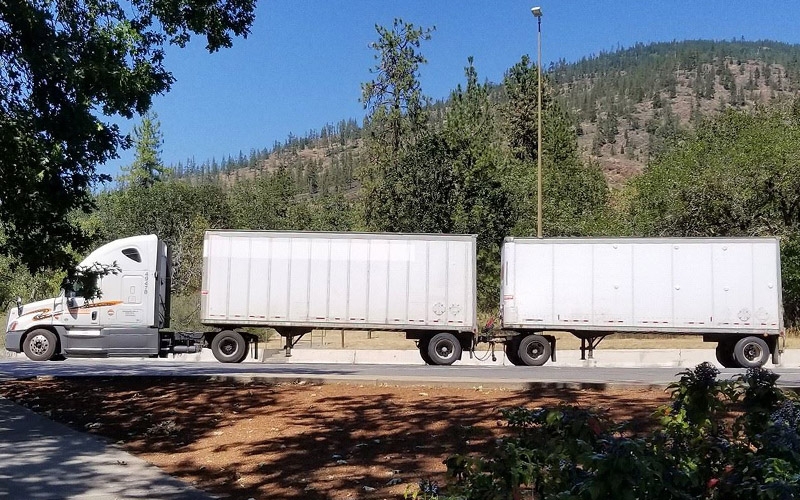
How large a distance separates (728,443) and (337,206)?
7448 centimetres

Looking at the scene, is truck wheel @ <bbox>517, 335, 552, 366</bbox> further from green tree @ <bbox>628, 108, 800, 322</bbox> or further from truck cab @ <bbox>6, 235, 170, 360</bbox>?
green tree @ <bbox>628, 108, 800, 322</bbox>

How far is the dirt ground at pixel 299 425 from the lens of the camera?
246 inches

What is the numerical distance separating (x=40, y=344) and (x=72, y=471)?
15299mm

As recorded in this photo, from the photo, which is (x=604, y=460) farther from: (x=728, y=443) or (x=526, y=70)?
(x=526, y=70)

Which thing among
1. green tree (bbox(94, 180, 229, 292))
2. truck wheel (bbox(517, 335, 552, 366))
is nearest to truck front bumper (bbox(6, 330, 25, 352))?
truck wheel (bbox(517, 335, 552, 366))

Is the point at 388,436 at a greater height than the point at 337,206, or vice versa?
the point at 337,206

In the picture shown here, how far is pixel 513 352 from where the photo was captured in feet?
70.2

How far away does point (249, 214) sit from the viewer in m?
71.8

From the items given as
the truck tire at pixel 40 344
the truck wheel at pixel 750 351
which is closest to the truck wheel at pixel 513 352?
the truck wheel at pixel 750 351

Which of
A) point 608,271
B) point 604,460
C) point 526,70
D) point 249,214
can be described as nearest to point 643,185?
point 608,271

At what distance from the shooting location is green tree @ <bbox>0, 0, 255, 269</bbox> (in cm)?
940

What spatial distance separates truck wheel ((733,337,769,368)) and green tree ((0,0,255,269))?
650 inches

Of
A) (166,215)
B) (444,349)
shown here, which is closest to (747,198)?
(444,349)

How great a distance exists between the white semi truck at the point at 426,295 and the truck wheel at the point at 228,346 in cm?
→ 3
